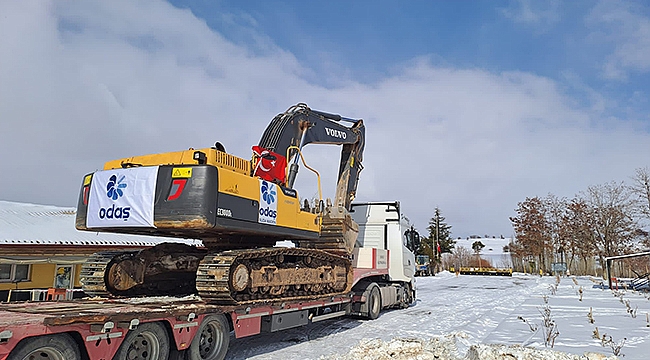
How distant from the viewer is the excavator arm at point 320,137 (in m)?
9.41

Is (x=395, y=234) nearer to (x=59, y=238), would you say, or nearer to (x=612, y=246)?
(x=59, y=238)

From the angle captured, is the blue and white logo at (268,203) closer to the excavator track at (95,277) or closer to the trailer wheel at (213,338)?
the trailer wheel at (213,338)

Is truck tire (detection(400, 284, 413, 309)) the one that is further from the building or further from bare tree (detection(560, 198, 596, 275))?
bare tree (detection(560, 198, 596, 275))

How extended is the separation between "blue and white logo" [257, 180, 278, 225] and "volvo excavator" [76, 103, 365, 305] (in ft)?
0.06

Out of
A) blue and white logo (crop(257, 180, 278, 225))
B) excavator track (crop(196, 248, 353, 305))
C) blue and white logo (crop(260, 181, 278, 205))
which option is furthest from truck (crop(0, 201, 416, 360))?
blue and white logo (crop(260, 181, 278, 205))

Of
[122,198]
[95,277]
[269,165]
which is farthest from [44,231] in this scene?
[269,165]

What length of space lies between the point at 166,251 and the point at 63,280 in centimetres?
977

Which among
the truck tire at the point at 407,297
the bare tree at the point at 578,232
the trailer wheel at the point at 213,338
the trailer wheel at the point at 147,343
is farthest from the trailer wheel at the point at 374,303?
the bare tree at the point at 578,232

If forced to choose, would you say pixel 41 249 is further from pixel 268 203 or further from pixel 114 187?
pixel 268 203

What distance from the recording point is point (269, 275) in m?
8.11

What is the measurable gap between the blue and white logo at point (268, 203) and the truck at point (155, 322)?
141cm

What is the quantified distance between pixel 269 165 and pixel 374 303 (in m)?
6.08

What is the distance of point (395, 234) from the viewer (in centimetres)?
1457

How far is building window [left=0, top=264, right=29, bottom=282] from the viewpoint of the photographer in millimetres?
14438
